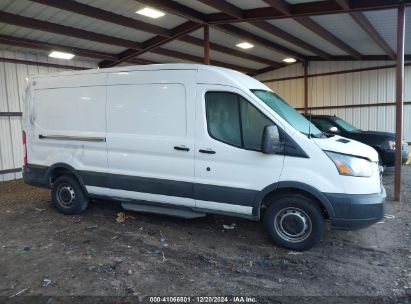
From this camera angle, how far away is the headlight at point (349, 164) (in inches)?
155

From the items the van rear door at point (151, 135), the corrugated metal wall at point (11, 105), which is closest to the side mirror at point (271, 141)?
the van rear door at point (151, 135)

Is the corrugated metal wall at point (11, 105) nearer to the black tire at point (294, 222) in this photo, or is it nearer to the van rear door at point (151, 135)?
the van rear door at point (151, 135)

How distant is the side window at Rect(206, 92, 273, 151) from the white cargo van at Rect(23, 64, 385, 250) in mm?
13

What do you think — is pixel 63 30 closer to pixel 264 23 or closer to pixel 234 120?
pixel 264 23

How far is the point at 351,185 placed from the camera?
12.8 feet

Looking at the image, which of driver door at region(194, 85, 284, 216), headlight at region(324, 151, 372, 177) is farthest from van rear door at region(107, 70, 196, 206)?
headlight at region(324, 151, 372, 177)

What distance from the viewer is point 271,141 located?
4.05 meters

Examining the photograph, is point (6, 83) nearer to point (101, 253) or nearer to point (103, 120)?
point (103, 120)

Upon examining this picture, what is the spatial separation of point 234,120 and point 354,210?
1.76 meters

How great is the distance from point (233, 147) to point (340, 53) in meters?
11.2

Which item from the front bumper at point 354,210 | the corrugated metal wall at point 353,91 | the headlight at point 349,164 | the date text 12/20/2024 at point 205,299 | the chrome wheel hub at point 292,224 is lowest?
the date text 12/20/2024 at point 205,299

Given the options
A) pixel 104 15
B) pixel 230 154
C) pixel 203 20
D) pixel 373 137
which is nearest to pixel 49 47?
pixel 104 15

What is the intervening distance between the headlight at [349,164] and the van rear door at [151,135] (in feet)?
5.83

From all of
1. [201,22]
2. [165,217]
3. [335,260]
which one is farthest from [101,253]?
[201,22]
